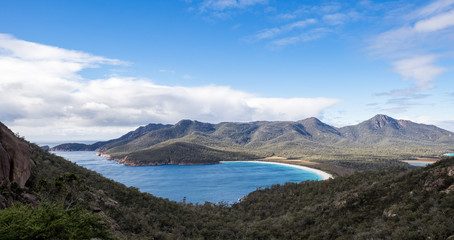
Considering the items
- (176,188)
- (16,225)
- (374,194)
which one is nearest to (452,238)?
(374,194)

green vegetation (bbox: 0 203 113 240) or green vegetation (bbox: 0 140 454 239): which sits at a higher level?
green vegetation (bbox: 0 203 113 240)

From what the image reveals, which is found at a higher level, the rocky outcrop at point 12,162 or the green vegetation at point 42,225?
the rocky outcrop at point 12,162

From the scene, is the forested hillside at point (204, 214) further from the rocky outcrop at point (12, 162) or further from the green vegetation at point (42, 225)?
the rocky outcrop at point (12, 162)

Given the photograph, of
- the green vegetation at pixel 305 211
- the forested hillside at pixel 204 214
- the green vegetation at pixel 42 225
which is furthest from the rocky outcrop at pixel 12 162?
the green vegetation at pixel 42 225

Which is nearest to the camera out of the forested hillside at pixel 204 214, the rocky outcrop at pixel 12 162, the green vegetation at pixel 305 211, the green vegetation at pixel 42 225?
the green vegetation at pixel 42 225

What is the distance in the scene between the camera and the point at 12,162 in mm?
17969

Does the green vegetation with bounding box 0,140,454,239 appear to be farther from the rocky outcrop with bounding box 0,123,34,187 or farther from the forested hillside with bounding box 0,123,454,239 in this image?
the rocky outcrop with bounding box 0,123,34,187

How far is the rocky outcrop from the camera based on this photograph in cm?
1653

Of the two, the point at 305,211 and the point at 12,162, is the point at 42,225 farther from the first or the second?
the point at 305,211

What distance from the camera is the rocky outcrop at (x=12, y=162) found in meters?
16.5

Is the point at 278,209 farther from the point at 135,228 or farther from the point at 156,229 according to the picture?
the point at 135,228

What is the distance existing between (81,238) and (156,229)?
18.0 m

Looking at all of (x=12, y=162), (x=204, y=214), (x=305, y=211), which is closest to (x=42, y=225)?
(x=12, y=162)

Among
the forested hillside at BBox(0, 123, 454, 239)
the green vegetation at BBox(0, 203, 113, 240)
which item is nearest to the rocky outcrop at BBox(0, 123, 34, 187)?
the forested hillside at BBox(0, 123, 454, 239)
